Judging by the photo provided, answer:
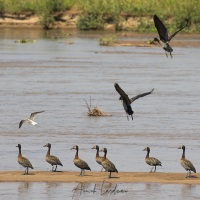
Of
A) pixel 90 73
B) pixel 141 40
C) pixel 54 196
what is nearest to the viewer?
pixel 54 196

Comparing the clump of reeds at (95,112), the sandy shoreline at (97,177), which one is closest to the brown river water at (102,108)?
the clump of reeds at (95,112)

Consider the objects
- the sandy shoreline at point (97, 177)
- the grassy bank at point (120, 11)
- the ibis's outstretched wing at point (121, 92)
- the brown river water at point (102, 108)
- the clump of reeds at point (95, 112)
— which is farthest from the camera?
the grassy bank at point (120, 11)

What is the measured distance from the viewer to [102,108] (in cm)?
3150

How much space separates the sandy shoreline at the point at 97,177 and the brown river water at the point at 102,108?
1.25 feet

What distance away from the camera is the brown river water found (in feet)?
67.1

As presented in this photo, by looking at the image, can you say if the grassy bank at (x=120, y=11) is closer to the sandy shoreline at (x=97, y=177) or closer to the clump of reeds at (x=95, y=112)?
the clump of reeds at (x=95, y=112)

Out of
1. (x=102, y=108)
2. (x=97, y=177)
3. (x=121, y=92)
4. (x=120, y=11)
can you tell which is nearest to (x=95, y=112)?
(x=102, y=108)

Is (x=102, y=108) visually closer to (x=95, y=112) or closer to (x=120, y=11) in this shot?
(x=95, y=112)

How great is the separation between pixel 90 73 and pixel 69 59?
30.7 feet

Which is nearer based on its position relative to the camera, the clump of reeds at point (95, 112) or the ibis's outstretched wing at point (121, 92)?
the ibis's outstretched wing at point (121, 92)

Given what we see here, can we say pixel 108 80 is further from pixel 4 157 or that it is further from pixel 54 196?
pixel 54 196

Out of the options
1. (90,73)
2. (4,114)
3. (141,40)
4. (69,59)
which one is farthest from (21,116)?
(141,40)

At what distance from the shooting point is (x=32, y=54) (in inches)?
2216

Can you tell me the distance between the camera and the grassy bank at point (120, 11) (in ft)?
267
